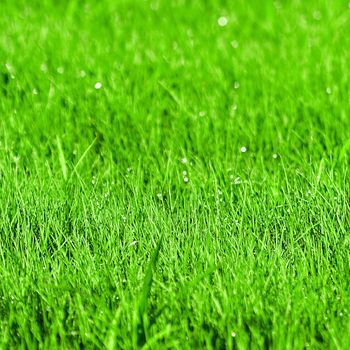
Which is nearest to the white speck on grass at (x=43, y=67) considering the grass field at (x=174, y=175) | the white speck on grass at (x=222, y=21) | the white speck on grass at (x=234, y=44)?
the grass field at (x=174, y=175)

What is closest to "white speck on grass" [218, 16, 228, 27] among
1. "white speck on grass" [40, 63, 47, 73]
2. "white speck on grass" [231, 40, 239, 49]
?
"white speck on grass" [231, 40, 239, 49]

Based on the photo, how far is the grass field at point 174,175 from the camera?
265 centimetres

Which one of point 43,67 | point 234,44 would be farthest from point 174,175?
point 234,44

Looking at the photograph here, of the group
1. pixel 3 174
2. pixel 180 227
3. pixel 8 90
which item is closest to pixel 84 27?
pixel 8 90

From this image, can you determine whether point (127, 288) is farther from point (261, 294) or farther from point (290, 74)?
point (290, 74)

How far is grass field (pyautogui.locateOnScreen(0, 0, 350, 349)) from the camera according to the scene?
8.70ft

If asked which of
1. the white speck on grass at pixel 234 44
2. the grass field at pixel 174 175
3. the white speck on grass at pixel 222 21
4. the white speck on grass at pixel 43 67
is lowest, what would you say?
the grass field at pixel 174 175

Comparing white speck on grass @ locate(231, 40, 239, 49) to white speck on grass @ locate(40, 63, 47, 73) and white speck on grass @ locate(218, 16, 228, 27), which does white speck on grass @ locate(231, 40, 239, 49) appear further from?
white speck on grass @ locate(40, 63, 47, 73)

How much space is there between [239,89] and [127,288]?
77.9 inches

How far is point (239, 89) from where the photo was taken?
4500mm

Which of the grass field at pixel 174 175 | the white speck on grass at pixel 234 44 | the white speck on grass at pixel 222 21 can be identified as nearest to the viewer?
the grass field at pixel 174 175

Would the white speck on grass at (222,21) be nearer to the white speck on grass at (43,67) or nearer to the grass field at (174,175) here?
the grass field at (174,175)

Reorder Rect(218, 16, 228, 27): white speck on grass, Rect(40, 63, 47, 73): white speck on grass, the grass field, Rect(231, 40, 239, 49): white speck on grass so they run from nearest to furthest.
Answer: the grass field, Rect(40, 63, 47, 73): white speck on grass, Rect(231, 40, 239, 49): white speck on grass, Rect(218, 16, 228, 27): white speck on grass

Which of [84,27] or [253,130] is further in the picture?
[84,27]
